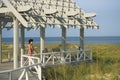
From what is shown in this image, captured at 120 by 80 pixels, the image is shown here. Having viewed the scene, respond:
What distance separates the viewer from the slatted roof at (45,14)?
16547mm

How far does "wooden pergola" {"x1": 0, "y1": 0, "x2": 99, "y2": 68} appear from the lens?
16.5m

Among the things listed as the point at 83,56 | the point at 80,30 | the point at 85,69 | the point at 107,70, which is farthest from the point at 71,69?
the point at 80,30

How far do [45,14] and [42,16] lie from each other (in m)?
0.72

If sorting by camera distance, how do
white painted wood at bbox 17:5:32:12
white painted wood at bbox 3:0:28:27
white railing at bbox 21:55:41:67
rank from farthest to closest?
white painted wood at bbox 17:5:32:12, white painted wood at bbox 3:0:28:27, white railing at bbox 21:55:41:67

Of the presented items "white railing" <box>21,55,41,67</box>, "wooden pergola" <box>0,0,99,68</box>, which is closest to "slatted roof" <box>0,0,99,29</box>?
"wooden pergola" <box>0,0,99,68</box>

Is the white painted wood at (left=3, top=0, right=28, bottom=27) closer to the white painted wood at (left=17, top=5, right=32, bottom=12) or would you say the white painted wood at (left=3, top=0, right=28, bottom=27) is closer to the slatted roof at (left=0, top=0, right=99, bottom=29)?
the slatted roof at (left=0, top=0, right=99, bottom=29)

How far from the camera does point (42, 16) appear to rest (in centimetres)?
1833

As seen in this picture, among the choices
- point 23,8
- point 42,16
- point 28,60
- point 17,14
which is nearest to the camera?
point 17,14

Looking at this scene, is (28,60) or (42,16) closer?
(28,60)

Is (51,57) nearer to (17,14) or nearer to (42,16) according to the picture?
(42,16)

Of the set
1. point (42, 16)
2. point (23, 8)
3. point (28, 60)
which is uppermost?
point (23, 8)

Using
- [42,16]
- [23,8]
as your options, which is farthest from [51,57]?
[23,8]

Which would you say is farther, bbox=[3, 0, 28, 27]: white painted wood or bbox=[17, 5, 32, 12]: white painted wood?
bbox=[17, 5, 32, 12]: white painted wood

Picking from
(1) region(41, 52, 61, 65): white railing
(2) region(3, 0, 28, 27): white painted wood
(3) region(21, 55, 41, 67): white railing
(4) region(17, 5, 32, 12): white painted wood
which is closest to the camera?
(3) region(21, 55, 41, 67): white railing
